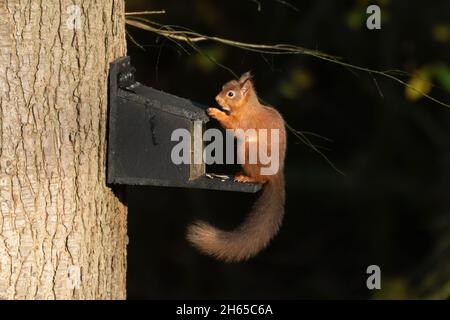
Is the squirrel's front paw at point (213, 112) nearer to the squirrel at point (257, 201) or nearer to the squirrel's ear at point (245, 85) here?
the squirrel at point (257, 201)

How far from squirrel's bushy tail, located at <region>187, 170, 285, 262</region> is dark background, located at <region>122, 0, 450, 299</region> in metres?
3.38

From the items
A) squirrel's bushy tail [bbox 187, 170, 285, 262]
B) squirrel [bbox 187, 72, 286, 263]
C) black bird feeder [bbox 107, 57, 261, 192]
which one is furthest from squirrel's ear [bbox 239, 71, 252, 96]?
black bird feeder [bbox 107, 57, 261, 192]

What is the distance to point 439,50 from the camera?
728 centimetres

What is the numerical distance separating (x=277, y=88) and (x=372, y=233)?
1.53 metres

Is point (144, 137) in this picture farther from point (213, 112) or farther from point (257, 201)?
point (257, 201)

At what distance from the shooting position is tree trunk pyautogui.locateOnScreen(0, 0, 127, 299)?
2.96 metres

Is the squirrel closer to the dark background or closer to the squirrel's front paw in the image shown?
the squirrel's front paw

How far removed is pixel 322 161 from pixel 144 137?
4762 mm

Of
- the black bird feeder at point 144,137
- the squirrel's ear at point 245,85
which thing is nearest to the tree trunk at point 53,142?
the black bird feeder at point 144,137

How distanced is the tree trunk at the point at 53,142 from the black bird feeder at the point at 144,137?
4 cm

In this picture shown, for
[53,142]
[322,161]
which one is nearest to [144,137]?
[53,142]

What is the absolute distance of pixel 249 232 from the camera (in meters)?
3.61

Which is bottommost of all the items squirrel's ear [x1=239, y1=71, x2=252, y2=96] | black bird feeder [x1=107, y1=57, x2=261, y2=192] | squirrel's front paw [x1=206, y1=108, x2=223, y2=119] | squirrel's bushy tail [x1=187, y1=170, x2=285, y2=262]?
squirrel's bushy tail [x1=187, y1=170, x2=285, y2=262]
